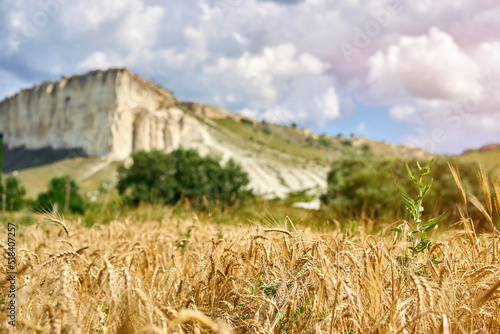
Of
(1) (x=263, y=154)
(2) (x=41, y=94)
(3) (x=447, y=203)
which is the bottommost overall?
(3) (x=447, y=203)

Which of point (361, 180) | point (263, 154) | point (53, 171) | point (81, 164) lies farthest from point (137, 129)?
point (361, 180)

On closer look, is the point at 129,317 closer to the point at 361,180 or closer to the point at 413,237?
the point at 413,237

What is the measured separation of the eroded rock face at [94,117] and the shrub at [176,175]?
64.7m

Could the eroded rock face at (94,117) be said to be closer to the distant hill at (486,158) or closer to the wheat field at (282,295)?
the distant hill at (486,158)

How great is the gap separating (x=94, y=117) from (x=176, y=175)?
79.0m

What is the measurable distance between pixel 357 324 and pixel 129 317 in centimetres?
113

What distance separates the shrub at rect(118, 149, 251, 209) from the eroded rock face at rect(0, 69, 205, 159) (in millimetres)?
64747

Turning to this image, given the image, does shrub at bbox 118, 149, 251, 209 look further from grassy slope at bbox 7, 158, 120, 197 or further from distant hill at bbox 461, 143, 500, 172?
grassy slope at bbox 7, 158, 120, 197

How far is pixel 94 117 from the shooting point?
354ft

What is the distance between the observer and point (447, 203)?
23594 mm

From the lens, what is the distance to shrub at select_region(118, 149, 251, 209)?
3828cm

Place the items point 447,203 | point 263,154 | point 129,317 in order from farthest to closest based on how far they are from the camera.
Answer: point 263,154
point 447,203
point 129,317

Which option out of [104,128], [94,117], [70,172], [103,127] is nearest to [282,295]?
[70,172]

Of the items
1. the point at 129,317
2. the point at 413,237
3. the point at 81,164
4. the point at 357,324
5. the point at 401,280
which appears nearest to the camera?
the point at 129,317
